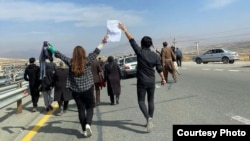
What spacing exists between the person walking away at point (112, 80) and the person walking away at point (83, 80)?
5.23 meters

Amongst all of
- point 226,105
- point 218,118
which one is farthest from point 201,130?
point 226,105

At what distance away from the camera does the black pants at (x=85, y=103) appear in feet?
27.1

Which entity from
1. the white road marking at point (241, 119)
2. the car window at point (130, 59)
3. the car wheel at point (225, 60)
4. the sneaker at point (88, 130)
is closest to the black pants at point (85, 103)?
the sneaker at point (88, 130)

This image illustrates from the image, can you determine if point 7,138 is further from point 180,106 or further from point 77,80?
point 180,106

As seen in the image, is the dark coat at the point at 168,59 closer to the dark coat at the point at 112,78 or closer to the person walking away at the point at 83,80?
the dark coat at the point at 112,78

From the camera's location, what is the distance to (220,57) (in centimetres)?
4347

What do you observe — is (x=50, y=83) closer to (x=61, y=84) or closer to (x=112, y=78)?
(x=61, y=84)

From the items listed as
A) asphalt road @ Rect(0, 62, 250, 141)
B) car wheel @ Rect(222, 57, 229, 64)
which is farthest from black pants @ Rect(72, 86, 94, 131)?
car wheel @ Rect(222, 57, 229, 64)

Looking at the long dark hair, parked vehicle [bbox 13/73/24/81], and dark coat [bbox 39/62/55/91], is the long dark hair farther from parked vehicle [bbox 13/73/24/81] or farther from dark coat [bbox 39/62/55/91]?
parked vehicle [bbox 13/73/24/81]

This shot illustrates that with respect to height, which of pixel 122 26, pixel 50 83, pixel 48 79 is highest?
pixel 122 26

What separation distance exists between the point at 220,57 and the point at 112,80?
31.3 meters

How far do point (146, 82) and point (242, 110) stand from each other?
2.98m

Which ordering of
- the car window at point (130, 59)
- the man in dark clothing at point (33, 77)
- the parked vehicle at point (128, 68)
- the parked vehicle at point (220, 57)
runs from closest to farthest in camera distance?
1. the man in dark clothing at point (33, 77)
2. the parked vehicle at point (128, 68)
3. the car window at point (130, 59)
4. the parked vehicle at point (220, 57)

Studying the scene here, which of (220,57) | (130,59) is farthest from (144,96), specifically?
(220,57)
